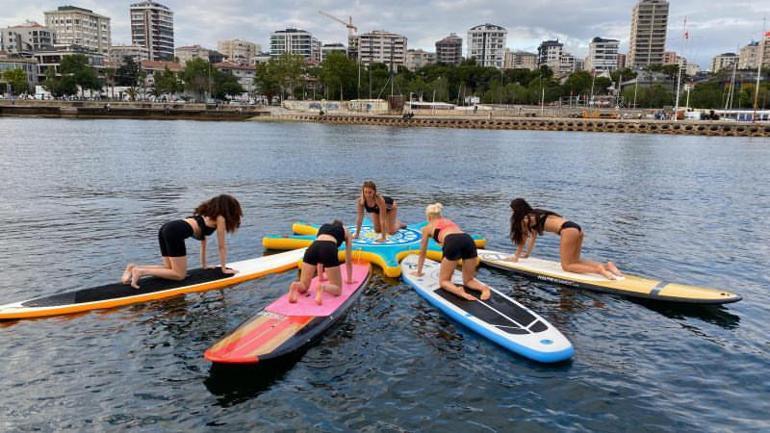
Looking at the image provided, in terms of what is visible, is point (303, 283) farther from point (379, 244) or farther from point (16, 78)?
point (16, 78)

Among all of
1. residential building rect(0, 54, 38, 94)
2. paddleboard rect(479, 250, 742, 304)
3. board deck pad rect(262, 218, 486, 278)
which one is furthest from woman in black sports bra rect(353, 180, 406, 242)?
residential building rect(0, 54, 38, 94)

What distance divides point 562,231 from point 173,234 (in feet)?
33.6

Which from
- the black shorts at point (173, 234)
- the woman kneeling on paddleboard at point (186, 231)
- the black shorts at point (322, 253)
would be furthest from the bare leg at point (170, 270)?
the black shorts at point (322, 253)

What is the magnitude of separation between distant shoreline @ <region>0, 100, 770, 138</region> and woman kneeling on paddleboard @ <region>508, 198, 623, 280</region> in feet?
341

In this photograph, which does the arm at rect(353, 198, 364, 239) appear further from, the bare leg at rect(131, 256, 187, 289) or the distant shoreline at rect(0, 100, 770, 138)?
the distant shoreline at rect(0, 100, 770, 138)

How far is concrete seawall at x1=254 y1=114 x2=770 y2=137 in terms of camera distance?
334ft

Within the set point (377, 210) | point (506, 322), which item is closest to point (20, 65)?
point (377, 210)

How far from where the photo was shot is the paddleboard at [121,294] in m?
12.5

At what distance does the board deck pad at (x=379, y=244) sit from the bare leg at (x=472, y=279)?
2.82 m

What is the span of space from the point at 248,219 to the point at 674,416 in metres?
19.4

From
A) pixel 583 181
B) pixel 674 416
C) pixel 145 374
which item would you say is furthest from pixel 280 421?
pixel 583 181

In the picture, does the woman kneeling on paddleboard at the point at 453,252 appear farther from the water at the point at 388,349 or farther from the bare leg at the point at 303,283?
the bare leg at the point at 303,283

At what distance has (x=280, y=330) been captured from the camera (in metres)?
11.0

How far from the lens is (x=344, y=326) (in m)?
12.7
